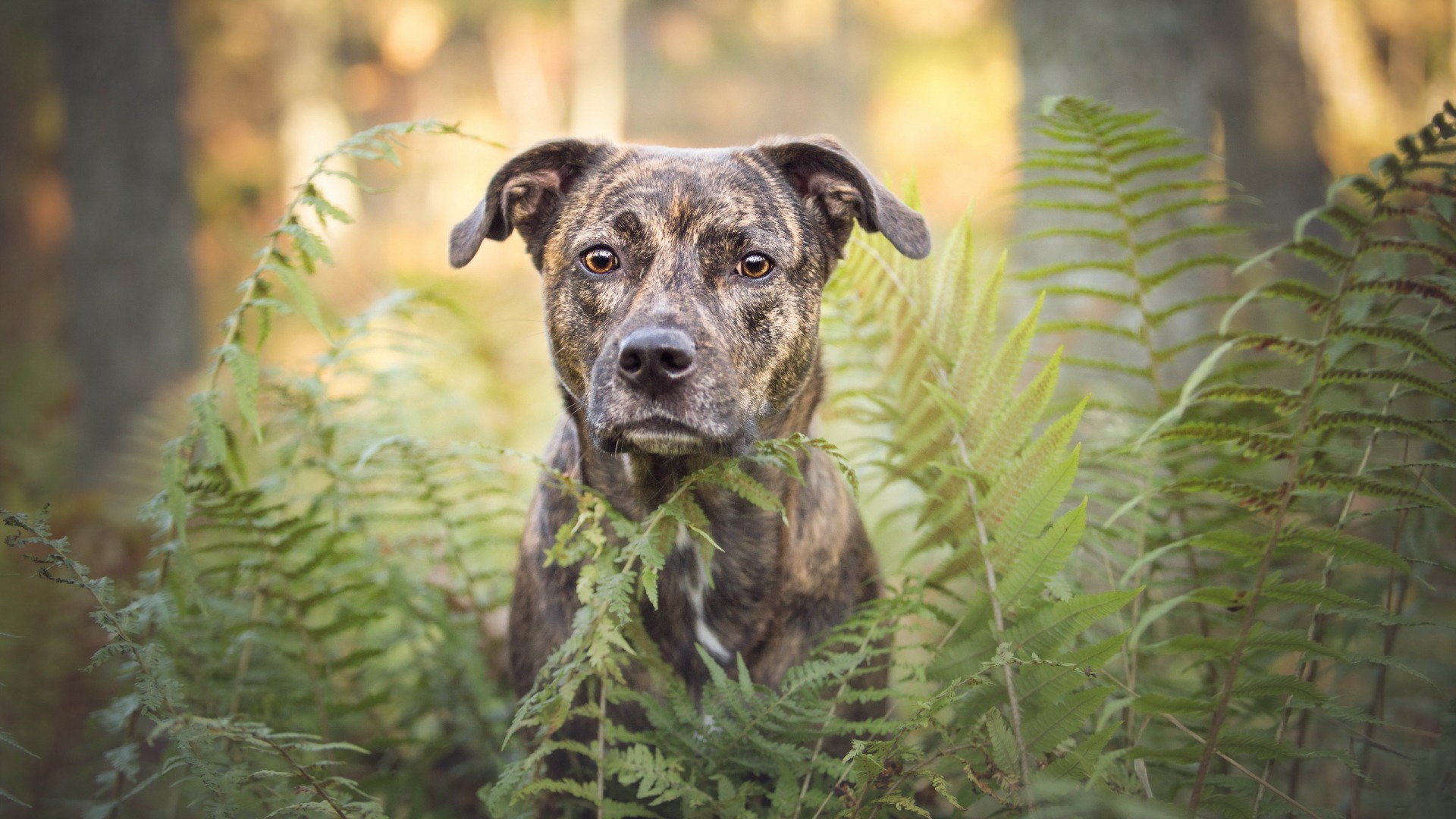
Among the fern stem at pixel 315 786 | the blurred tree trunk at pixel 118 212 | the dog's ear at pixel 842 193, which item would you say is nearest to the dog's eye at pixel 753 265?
the dog's ear at pixel 842 193

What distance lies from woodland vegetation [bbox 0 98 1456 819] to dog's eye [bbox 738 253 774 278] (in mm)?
667

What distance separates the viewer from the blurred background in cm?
611

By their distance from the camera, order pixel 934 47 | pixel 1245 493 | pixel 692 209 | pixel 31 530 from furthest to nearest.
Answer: pixel 934 47 → pixel 692 209 → pixel 1245 493 → pixel 31 530

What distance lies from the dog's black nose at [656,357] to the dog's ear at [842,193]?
97 centimetres

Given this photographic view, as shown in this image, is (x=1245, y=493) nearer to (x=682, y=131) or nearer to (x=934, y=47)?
(x=934, y=47)

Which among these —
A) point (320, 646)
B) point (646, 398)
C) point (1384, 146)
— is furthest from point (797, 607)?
point (1384, 146)

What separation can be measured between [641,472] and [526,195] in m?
1.41

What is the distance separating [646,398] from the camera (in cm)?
290

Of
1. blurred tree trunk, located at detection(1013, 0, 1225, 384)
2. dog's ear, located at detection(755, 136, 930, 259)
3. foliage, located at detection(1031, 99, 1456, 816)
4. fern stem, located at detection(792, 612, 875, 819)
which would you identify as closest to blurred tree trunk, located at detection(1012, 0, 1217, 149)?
blurred tree trunk, located at detection(1013, 0, 1225, 384)

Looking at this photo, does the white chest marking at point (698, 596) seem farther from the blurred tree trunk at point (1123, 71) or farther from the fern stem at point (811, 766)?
the blurred tree trunk at point (1123, 71)

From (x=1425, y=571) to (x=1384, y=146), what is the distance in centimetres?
1235

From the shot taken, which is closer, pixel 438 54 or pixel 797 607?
pixel 797 607

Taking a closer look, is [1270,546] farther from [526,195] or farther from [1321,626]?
[526,195]

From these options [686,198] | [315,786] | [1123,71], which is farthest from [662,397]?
[1123,71]
